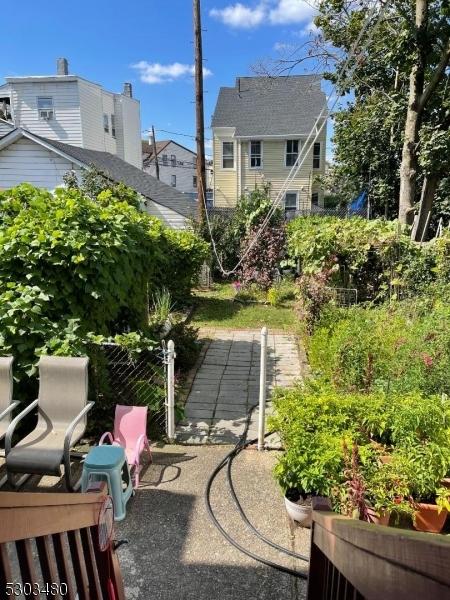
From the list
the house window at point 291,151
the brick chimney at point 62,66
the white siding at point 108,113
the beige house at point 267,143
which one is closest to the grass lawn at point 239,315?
the beige house at point 267,143

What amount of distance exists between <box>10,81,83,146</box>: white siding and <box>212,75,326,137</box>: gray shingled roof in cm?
702

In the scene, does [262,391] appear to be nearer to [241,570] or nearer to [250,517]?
[250,517]

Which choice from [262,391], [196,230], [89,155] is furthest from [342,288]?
[89,155]

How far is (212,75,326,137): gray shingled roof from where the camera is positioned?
20.9 m

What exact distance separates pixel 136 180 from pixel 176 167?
78.5 ft

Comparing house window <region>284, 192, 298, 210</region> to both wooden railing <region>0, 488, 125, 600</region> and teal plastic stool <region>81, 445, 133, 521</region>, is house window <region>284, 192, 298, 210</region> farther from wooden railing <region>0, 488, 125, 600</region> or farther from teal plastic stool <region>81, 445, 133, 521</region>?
wooden railing <region>0, 488, 125, 600</region>

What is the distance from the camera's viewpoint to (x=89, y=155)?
16234mm

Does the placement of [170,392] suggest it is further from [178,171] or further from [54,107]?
[178,171]

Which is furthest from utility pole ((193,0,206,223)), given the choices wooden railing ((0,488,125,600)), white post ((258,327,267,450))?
wooden railing ((0,488,125,600))

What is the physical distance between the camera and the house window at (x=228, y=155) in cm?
2178

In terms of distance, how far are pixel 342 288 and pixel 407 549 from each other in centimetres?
761

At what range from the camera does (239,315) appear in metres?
9.08

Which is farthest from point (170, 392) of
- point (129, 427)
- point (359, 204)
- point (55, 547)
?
point (359, 204)

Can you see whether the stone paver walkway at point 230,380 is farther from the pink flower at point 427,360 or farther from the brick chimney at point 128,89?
the brick chimney at point 128,89
